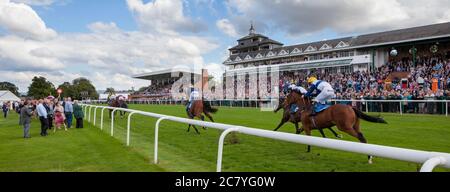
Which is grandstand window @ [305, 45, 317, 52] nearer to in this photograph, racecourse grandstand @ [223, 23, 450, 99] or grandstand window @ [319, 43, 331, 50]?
racecourse grandstand @ [223, 23, 450, 99]

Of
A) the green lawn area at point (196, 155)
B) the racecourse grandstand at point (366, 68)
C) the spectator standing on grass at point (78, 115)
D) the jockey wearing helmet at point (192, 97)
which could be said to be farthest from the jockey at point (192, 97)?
the racecourse grandstand at point (366, 68)

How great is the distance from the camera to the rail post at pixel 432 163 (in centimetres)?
174

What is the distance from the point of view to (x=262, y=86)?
28297mm

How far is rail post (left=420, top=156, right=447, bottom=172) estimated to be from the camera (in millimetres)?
1741

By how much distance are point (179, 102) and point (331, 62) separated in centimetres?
1481

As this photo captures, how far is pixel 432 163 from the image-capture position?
1749 mm

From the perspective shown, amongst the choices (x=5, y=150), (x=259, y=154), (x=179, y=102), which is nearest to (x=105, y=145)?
(x=5, y=150)

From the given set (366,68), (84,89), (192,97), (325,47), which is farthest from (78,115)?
(84,89)

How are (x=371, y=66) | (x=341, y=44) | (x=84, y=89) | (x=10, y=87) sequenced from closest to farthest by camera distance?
(x=371, y=66) → (x=341, y=44) → (x=84, y=89) → (x=10, y=87)

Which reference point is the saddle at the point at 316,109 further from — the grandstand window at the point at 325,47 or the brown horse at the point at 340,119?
the grandstand window at the point at 325,47

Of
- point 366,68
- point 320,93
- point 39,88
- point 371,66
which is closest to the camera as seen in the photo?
point 320,93

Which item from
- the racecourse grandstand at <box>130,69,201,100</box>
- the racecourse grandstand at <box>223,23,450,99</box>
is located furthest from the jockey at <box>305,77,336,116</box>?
the racecourse grandstand at <box>130,69,201,100</box>

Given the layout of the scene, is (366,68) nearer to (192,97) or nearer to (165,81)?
(192,97)
